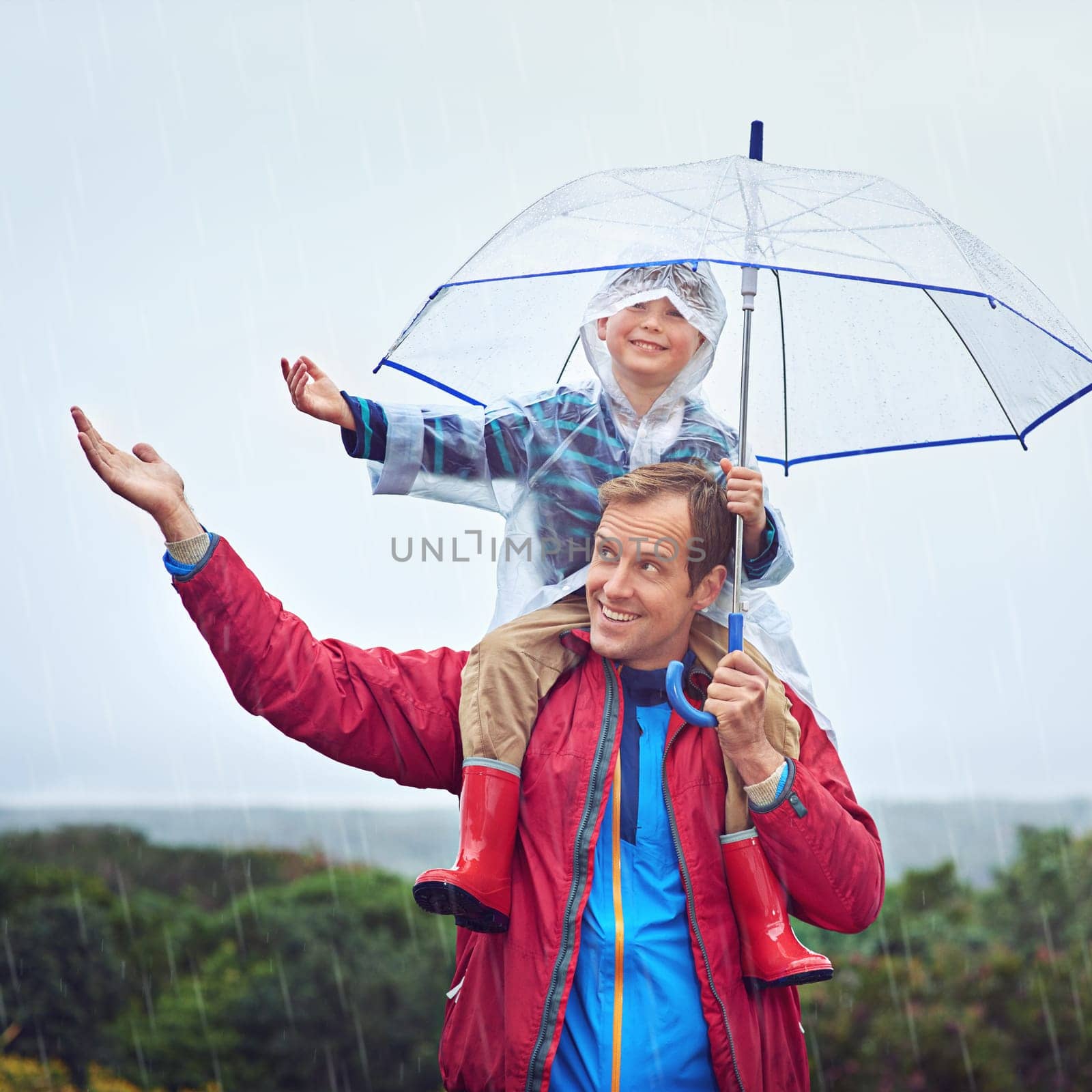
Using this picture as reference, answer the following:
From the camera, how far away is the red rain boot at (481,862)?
9.56 ft

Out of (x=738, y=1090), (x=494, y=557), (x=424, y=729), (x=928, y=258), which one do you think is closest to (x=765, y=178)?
(x=928, y=258)

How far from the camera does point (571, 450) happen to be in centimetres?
345

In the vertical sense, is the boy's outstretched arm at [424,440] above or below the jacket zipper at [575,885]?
above

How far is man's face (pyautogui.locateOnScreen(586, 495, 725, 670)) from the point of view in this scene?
125 inches

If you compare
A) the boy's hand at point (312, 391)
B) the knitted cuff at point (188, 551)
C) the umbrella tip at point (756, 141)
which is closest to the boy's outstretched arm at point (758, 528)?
the umbrella tip at point (756, 141)

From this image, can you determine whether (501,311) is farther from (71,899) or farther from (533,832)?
(71,899)

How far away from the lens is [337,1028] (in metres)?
6.71

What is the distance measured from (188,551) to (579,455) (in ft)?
3.54

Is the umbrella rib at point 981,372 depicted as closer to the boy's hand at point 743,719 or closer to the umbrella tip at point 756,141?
the umbrella tip at point 756,141

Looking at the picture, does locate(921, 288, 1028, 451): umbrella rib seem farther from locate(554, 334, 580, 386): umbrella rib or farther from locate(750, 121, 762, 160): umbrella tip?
locate(554, 334, 580, 386): umbrella rib

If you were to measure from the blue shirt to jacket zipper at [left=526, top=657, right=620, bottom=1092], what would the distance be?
0.04m

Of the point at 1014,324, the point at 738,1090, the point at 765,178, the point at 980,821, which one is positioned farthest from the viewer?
the point at 980,821

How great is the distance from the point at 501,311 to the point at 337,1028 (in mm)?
4450

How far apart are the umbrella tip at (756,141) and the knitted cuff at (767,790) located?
5.18 feet
